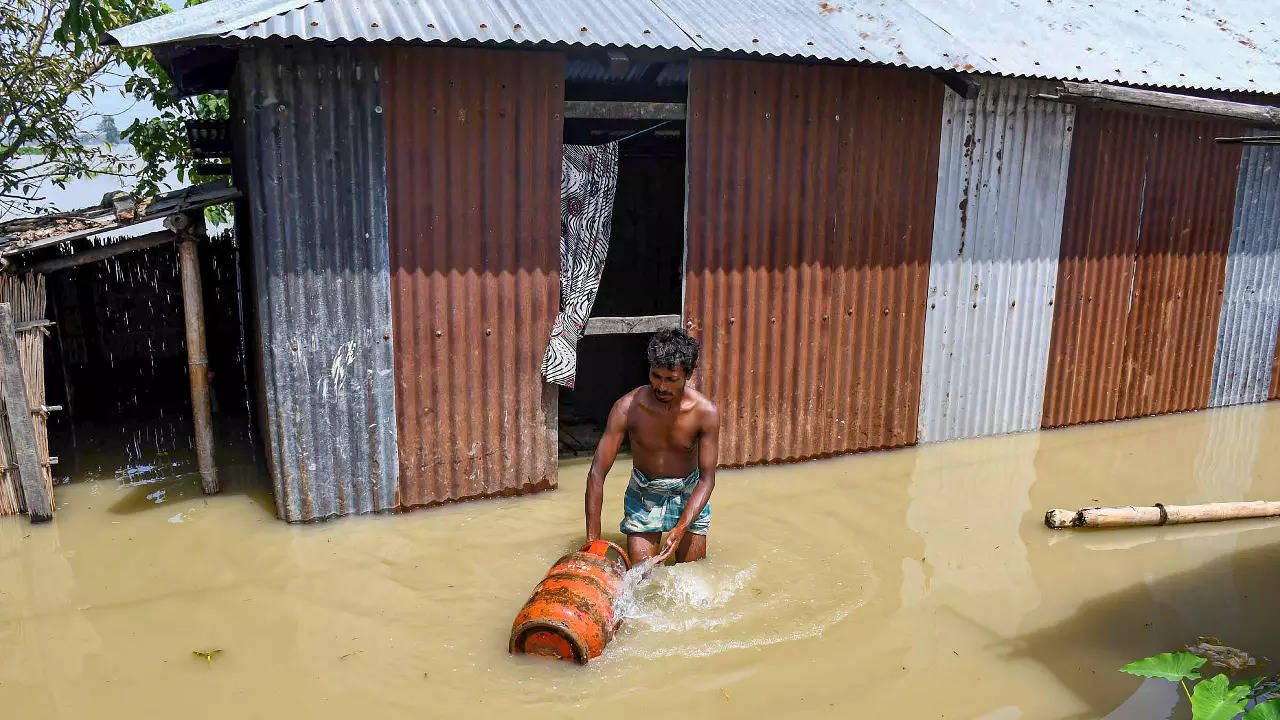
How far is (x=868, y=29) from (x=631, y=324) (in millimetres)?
2911

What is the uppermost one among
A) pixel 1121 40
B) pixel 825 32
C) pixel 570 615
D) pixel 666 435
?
pixel 1121 40

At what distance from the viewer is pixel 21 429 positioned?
18.5 ft

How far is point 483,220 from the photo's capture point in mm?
5812

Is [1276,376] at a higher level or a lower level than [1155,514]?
higher

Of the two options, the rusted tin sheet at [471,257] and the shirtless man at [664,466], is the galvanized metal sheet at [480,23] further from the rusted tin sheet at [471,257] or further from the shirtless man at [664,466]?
the shirtless man at [664,466]

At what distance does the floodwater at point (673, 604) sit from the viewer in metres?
4.03

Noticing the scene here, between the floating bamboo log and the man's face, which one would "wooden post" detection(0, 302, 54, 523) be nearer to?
the man's face

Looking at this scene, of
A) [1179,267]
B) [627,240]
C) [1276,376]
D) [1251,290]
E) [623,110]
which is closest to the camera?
[623,110]

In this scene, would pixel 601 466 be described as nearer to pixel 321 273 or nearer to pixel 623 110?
pixel 321 273

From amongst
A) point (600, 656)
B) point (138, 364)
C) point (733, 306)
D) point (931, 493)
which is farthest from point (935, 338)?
point (138, 364)

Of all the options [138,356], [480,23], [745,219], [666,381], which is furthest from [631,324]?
[138,356]

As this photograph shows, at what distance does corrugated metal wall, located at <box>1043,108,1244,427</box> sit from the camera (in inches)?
308

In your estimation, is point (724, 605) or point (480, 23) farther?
point (480, 23)

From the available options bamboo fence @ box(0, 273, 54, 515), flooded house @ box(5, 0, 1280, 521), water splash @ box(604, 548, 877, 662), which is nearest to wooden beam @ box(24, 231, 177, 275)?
bamboo fence @ box(0, 273, 54, 515)
